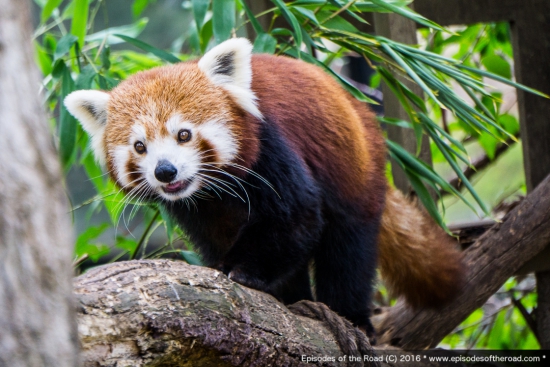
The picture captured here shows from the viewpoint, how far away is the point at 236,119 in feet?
7.28

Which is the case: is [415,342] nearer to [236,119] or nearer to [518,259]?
[518,259]

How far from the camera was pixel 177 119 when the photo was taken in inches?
84.0

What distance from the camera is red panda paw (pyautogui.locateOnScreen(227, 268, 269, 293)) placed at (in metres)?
2.12

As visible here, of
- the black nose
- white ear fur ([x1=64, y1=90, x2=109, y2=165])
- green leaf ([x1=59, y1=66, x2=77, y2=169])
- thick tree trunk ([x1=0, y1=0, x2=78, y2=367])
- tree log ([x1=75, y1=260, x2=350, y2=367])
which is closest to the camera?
thick tree trunk ([x1=0, y1=0, x2=78, y2=367])

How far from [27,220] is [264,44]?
2.06 metres

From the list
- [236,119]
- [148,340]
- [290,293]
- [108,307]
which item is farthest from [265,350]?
[290,293]

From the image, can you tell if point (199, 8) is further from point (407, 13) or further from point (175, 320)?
point (175, 320)

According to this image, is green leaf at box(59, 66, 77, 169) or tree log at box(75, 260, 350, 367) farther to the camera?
green leaf at box(59, 66, 77, 169)

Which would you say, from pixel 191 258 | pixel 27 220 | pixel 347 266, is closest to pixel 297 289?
pixel 347 266

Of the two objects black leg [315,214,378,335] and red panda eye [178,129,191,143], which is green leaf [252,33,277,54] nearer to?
red panda eye [178,129,191,143]

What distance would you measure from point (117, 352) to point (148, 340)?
0.09 meters

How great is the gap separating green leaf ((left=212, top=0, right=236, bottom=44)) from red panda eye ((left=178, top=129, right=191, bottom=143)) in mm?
570

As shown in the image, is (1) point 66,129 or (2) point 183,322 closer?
(2) point 183,322

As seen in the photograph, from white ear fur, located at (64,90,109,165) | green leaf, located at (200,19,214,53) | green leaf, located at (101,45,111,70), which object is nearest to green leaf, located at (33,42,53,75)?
green leaf, located at (101,45,111,70)
